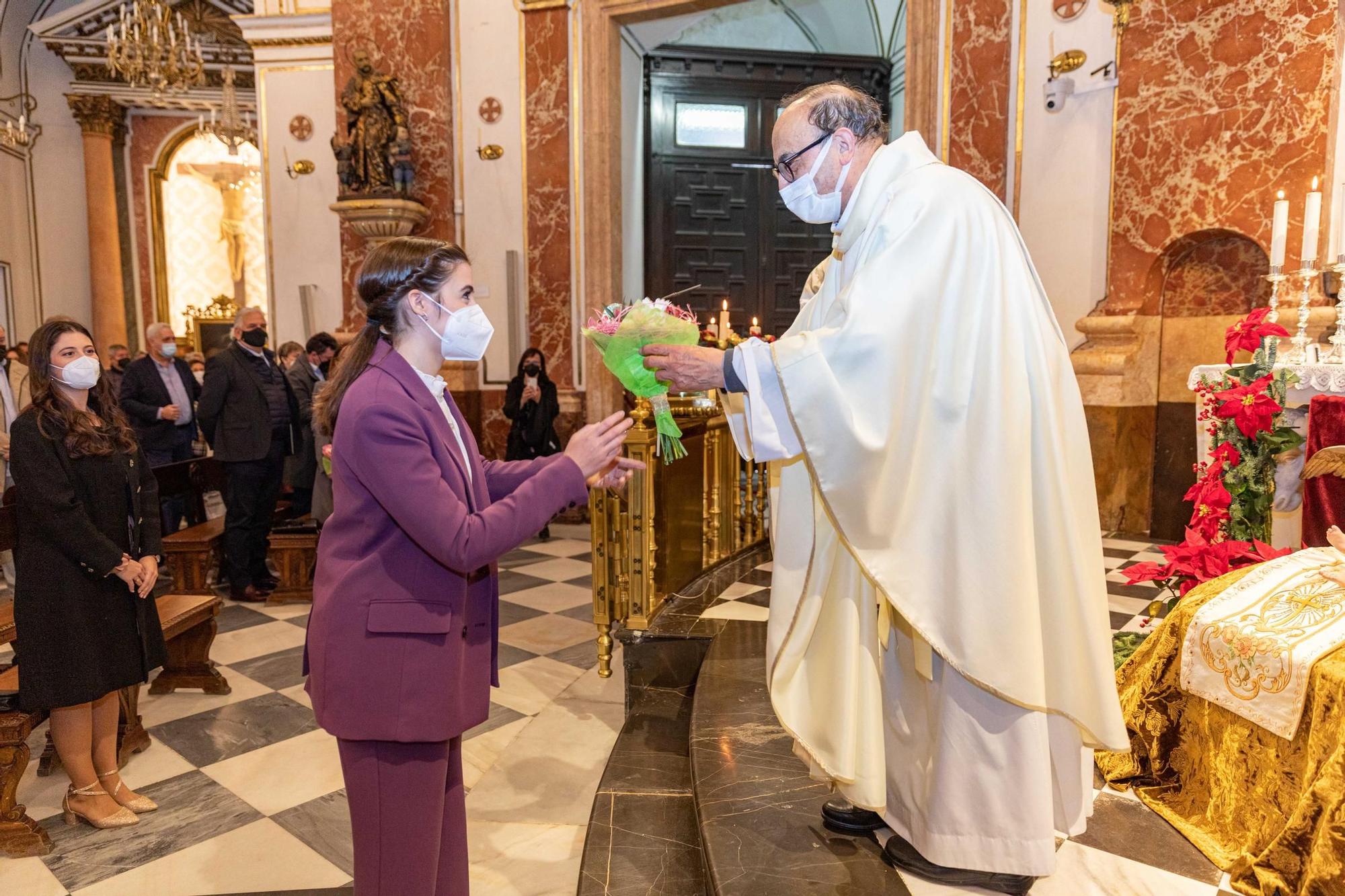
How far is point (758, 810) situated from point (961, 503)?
39.7 inches

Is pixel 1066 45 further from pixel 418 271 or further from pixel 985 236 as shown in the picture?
pixel 418 271

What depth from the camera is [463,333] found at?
1.76m

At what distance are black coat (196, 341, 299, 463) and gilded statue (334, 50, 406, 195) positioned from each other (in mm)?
3276

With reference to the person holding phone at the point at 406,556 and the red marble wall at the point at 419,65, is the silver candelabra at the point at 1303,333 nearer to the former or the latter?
the person holding phone at the point at 406,556

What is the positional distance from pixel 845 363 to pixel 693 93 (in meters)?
8.25

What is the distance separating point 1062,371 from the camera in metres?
1.77

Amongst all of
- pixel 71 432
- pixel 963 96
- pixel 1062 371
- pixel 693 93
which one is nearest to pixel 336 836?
pixel 71 432

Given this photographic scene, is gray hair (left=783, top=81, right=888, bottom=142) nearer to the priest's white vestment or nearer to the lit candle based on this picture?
the priest's white vestment

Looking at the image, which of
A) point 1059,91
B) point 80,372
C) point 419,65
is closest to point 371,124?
point 419,65

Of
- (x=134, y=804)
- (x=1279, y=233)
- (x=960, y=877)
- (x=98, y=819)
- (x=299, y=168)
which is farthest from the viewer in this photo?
(x=299, y=168)

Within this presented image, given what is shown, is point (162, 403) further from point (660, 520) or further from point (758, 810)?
point (758, 810)

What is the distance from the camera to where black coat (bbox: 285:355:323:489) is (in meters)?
5.82

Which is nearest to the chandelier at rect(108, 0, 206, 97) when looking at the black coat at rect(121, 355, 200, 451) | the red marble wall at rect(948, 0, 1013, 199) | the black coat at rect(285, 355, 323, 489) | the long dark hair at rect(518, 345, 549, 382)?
the black coat at rect(121, 355, 200, 451)

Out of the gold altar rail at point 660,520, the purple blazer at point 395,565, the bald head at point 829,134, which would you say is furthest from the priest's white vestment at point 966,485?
the gold altar rail at point 660,520
